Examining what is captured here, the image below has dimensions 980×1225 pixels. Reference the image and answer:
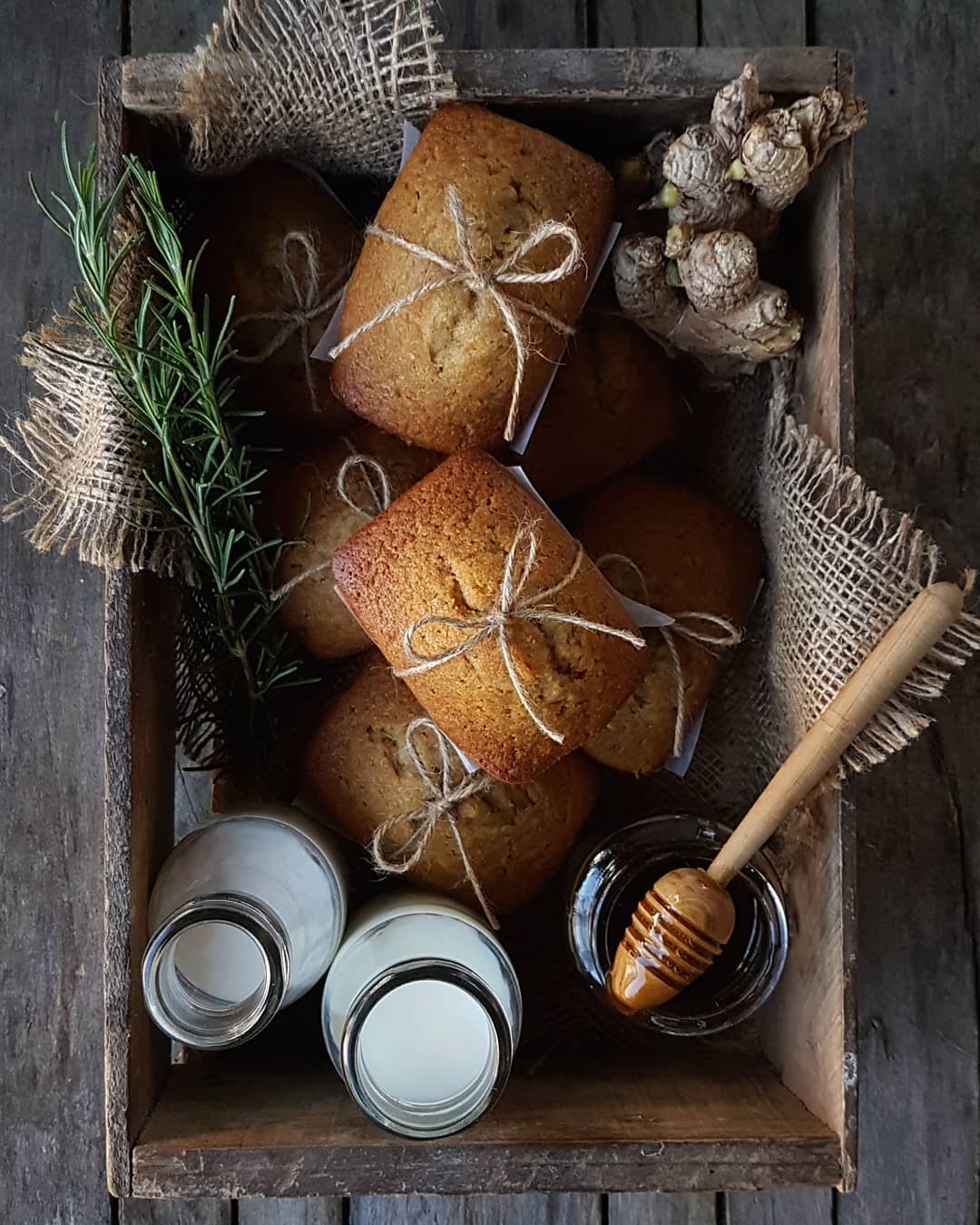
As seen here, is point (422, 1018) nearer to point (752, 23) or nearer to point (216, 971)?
point (216, 971)

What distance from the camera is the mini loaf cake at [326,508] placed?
31.4 inches

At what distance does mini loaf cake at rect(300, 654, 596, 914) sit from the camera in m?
0.77

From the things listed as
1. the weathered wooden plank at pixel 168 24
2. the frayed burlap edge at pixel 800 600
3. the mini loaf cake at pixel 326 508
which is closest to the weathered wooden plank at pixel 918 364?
the frayed burlap edge at pixel 800 600

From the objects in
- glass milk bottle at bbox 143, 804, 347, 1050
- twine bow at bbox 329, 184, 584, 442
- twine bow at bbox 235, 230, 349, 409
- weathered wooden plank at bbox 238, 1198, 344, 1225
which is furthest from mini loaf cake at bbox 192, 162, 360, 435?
weathered wooden plank at bbox 238, 1198, 344, 1225

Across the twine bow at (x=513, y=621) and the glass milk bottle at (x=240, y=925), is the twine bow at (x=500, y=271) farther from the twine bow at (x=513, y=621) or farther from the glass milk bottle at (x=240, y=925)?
the glass milk bottle at (x=240, y=925)

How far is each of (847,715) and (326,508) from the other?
395mm

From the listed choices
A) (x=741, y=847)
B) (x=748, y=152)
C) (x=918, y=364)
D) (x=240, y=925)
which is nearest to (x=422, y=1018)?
(x=240, y=925)

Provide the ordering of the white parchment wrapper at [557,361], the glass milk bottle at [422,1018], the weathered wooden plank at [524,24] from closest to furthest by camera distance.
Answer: the glass milk bottle at [422,1018]
the white parchment wrapper at [557,361]
the weathered wooden plank at [524,24]

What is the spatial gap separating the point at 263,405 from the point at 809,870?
53cm

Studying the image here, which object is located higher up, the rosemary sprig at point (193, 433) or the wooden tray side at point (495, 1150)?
the rosemary sprig at point (193, 433)

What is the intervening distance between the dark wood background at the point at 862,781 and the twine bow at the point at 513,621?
410 mm

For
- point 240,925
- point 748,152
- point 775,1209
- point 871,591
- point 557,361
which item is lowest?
point 775,1209

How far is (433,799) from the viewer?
764 mm

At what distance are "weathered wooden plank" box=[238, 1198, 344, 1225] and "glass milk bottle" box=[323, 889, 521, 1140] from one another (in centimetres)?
36
